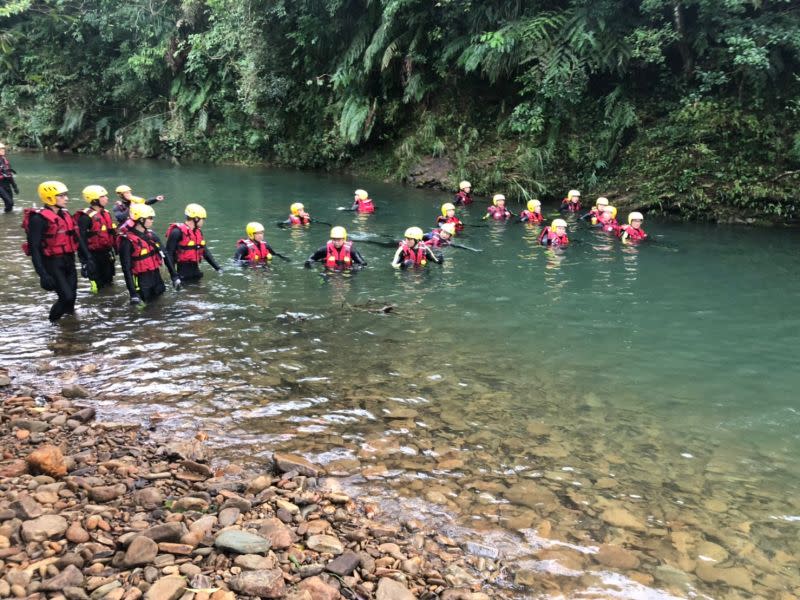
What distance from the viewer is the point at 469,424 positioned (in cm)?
624

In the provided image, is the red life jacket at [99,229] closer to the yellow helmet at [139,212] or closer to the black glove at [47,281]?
the yellow helmet at [139,212]

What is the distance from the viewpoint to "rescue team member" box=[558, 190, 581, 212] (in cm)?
1855

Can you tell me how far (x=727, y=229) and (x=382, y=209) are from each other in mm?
10228

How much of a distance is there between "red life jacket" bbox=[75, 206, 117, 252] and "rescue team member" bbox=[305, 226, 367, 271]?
149 inches

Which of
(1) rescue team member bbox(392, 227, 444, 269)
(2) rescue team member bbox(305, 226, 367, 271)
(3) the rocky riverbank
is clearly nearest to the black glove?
(3) the rocky riverbank

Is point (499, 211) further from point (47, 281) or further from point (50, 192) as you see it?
point (47, 281)

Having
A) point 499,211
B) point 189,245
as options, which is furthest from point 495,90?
point 189,245

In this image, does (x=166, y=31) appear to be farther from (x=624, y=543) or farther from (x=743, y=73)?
(x=624, y=543)

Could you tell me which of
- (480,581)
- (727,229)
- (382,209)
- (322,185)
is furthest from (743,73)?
(480,581)

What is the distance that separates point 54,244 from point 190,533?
6326mm

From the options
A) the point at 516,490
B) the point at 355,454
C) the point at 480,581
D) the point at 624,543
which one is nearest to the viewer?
the point at 480,581

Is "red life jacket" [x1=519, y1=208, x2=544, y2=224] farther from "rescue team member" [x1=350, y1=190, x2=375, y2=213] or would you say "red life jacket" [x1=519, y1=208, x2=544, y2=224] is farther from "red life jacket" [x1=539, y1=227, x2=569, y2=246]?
"rescue team member" [x1=350, y1=190, x2=375, y2=213]

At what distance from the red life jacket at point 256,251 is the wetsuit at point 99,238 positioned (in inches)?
103

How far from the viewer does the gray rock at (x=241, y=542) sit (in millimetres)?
3771
